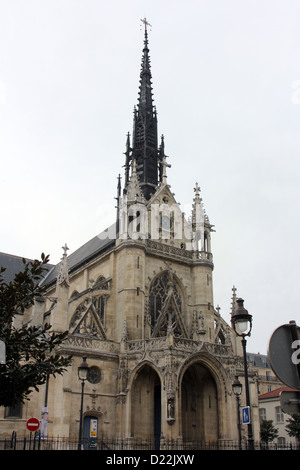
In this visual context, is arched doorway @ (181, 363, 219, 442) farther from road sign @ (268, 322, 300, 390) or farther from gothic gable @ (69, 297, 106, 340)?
road sign @ (268, 322, 300, 390)

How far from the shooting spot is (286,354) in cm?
490

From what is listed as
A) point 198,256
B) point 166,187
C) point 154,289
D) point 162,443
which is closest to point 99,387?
point 162,443

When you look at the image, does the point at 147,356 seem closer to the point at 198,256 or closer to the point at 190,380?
the point at 190,380

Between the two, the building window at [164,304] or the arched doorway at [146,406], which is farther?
the building window at [164,304]

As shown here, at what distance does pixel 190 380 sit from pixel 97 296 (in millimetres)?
8142


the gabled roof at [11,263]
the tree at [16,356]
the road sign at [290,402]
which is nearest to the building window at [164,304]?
the gabled roof at [11,263]

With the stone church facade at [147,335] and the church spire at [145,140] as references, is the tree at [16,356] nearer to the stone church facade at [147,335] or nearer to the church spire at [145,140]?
the stone church facade at [147,335]

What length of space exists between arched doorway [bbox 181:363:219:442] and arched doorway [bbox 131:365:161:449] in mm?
1957

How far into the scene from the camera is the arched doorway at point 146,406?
29.0 metres

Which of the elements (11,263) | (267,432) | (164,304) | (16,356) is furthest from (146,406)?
(11,263)

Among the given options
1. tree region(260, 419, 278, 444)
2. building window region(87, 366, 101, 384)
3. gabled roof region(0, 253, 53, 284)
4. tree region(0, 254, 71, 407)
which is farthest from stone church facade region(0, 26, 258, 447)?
tree region(0, 254, 71, 407)

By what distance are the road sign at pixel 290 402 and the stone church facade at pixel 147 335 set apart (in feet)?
75.8

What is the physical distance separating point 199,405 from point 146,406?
12.7ft

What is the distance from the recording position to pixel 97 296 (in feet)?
107
